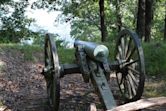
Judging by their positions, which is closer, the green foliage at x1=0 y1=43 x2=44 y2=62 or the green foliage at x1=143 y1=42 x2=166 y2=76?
the green foliage at x1=143 y1=42 x2=166 y2=76

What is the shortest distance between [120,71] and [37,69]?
2788 mm

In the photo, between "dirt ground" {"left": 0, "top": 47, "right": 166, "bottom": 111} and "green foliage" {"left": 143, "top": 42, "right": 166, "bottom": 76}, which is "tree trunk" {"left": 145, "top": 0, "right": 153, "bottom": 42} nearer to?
"green foliage" {"left": 143, "top": 42, "right": 166, "bottom": 76}

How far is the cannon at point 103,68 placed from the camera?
6125 mm

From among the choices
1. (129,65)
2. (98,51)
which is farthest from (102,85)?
(129,65)

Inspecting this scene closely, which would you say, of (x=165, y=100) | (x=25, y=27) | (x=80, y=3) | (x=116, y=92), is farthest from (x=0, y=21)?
(x=165, y=100)

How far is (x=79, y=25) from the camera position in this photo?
35.6 m

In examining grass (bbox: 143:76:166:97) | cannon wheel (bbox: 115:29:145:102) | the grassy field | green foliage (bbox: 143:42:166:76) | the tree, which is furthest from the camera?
the tree

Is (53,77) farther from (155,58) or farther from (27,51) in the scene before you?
(155,58)

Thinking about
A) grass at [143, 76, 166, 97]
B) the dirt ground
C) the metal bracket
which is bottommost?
grass at [143, 76, 166, 97]

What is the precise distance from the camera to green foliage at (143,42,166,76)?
934 centimetres

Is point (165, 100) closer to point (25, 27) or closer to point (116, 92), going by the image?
point (116, 92)

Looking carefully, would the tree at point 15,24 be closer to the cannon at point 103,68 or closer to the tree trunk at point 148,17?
the tree trunk at point 148,17

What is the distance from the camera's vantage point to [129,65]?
22.7ft

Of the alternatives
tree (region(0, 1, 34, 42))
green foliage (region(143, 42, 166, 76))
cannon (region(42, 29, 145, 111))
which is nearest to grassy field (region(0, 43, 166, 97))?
green foliage (region(143, 42, 166, 76))
